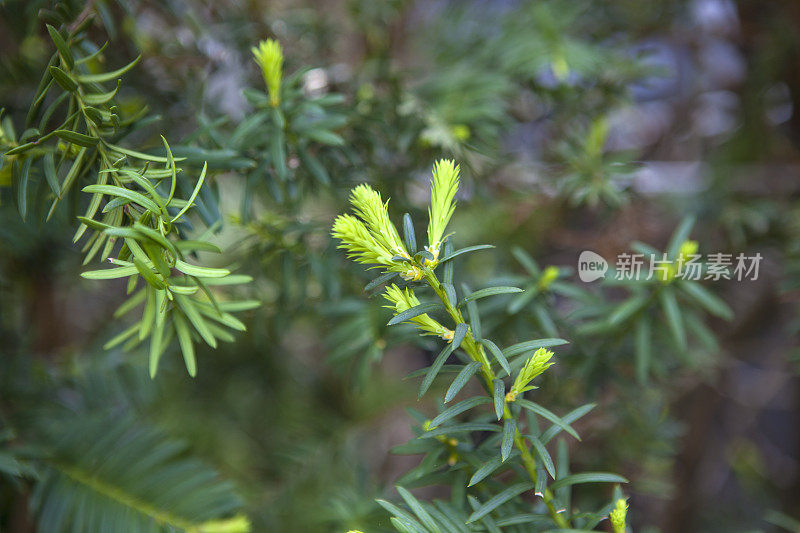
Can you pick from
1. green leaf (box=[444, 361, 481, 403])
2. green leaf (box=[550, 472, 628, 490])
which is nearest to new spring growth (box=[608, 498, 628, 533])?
green leaf (box=[550, 472, 628, 490])

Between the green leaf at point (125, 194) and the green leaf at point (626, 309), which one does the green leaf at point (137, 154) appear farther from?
the green leaf at point (626, 309)

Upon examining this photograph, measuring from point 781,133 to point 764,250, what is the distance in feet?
0.74

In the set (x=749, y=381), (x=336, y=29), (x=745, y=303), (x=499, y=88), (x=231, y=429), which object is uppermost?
(x=336, y=29)

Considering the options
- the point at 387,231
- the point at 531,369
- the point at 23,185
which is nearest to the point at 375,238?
the point at 387,231

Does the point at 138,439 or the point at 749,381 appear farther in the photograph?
the point at 749,381

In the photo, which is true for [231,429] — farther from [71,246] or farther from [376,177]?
[376,177]

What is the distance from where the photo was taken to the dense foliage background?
1.43 feet

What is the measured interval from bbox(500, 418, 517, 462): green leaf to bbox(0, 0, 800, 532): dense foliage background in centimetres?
11

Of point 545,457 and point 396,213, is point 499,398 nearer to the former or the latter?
point 545,457

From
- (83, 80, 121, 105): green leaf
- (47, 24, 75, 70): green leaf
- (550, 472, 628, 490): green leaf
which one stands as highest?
(47, 24, 75, 70): green leaf

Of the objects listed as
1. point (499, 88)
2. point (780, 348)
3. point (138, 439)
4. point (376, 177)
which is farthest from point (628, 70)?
point (138, 439)

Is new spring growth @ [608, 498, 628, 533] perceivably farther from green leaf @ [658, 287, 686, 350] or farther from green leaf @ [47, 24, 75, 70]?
green leaf @ [47, 24, 75, 70]

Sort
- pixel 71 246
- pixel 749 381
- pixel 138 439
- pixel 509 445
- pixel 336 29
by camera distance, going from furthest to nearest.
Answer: pixel 749 381 → pixel 336 29 → pixel 71 246 → pixel 138 439 → pixel 509 445

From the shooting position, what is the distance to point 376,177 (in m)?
0.50
